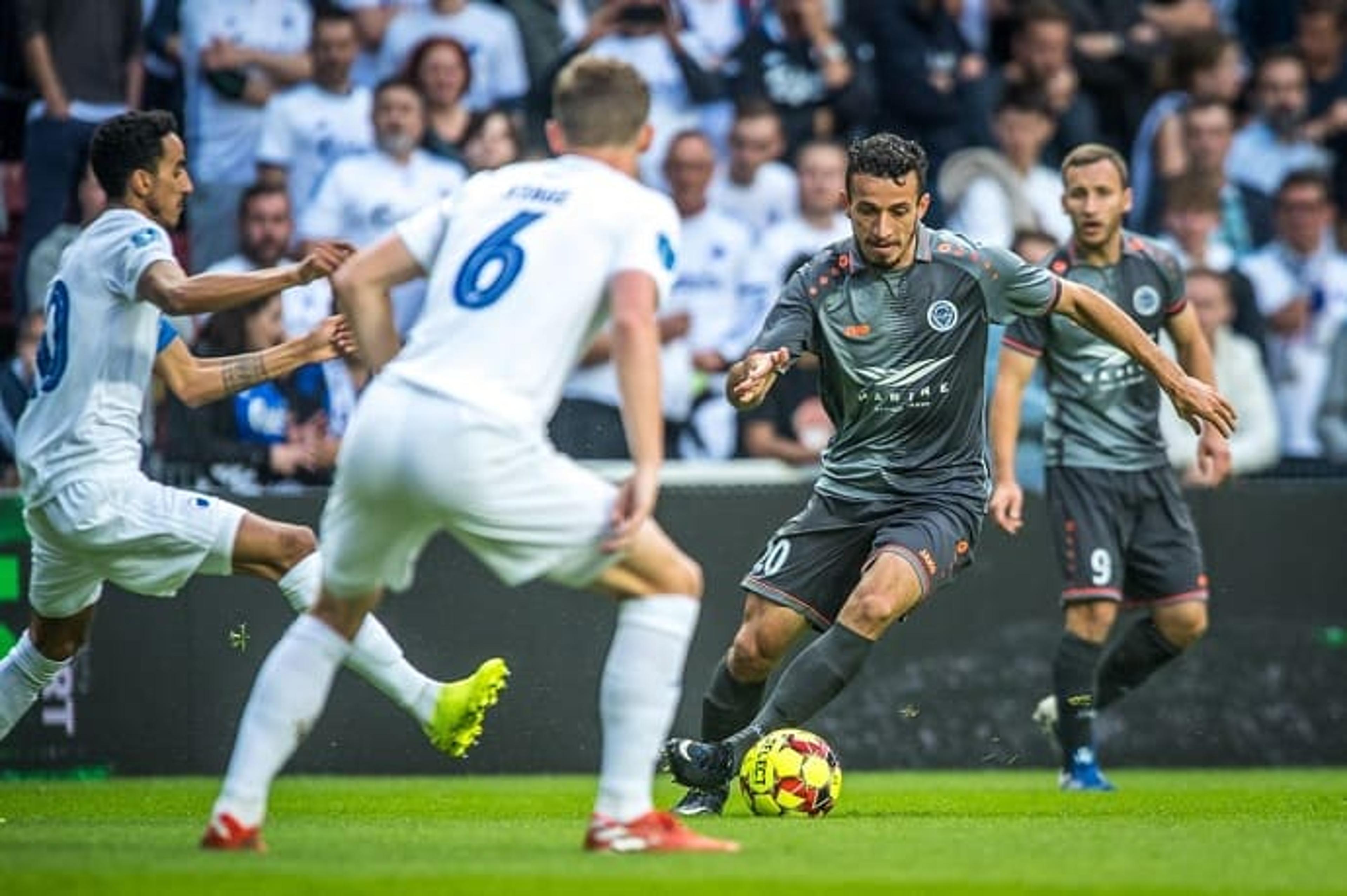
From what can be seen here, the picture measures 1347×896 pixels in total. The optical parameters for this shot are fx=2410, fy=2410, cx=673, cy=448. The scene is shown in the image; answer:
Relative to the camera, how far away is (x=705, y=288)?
49.8ft

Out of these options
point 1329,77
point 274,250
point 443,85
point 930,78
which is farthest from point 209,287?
point 1329,77

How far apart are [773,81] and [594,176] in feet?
30.5

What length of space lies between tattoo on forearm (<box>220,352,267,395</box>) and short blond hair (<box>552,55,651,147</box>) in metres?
2.95

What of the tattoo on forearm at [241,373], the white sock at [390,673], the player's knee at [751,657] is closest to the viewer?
the white sock at [390,673]

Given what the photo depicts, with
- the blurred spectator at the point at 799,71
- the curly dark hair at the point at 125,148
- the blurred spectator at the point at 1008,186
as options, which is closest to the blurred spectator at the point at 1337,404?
the blurred spectator at the point at 1008,186

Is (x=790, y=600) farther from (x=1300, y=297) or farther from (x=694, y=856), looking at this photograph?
(x=1300, y=297)

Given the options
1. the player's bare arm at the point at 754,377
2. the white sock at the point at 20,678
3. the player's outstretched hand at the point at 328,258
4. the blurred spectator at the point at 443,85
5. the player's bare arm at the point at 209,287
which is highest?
the blurred spectator at the point at 443,85

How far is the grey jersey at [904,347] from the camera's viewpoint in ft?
31.6

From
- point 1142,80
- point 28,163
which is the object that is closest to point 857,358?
point 28,163

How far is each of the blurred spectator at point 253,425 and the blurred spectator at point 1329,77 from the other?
8101 mm

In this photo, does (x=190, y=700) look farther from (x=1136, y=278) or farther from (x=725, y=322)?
(x=1136, y=278)

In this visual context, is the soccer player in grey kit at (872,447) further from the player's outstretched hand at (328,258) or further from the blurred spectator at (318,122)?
the blurred spectator at (318,122)

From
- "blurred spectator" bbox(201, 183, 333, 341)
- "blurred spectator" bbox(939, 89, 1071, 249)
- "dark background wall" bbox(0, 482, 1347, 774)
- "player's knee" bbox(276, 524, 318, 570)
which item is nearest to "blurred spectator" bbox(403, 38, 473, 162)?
"blurred spectator" bbox(201, 183, 333, 341)

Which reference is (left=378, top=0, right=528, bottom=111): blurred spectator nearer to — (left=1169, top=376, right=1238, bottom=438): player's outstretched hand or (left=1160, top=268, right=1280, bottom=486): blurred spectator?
(left=1160, top=268, right=1280, bottom=486): blurred spectator
